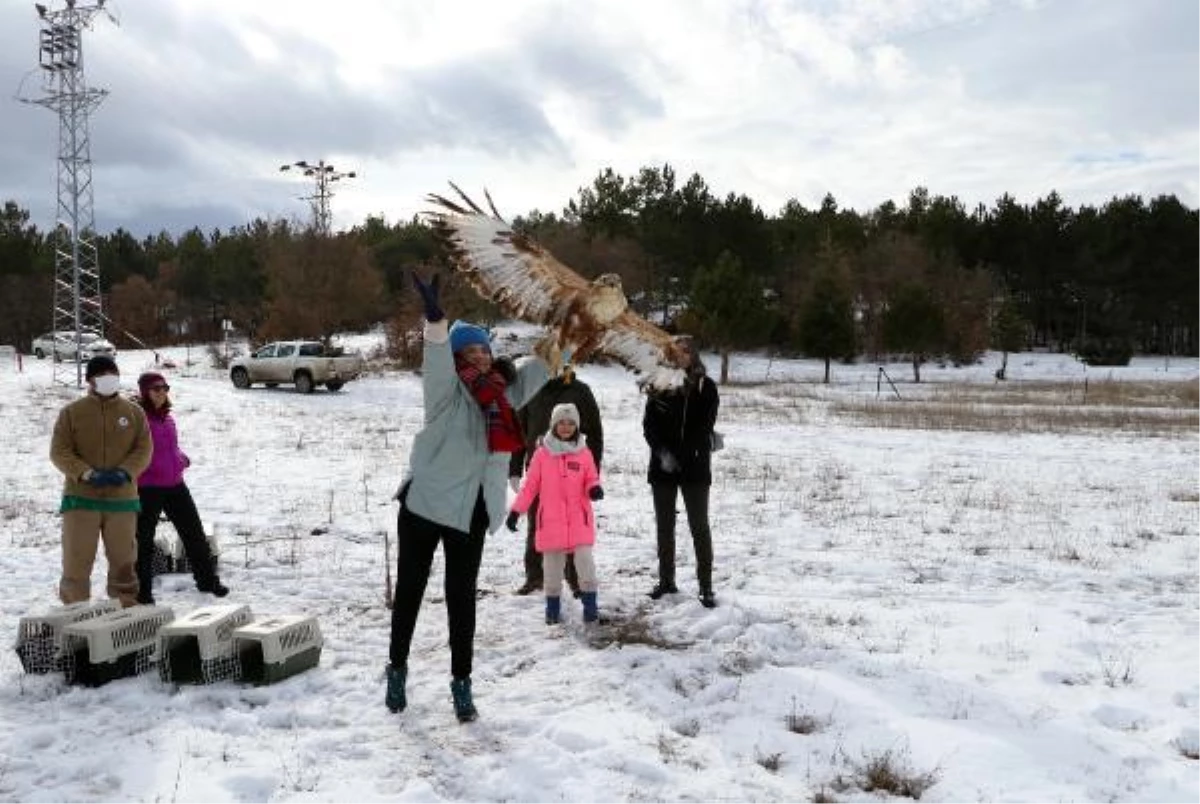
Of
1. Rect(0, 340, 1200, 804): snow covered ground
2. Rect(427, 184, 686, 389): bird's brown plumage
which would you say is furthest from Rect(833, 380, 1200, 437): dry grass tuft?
Rect(427, 184, 686, 389): bird's brown plumage

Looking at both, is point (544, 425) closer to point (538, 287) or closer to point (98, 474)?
point (538, 287)

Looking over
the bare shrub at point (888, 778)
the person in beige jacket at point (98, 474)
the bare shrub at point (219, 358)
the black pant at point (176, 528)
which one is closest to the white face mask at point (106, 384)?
the person in beige jacket at point (98, 474)

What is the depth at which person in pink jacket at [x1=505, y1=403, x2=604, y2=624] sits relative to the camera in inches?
228

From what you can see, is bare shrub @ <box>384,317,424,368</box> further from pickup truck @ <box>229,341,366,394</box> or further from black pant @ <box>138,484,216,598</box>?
black pant @ <box>138,484,216,598</box>

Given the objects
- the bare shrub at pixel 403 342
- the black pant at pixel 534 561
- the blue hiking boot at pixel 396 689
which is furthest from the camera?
the bare shrub at pixel 403 342

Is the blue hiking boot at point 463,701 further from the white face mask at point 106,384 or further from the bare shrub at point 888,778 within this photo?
the white face mask at point 106,384

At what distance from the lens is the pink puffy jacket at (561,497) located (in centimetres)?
582

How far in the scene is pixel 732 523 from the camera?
9.27 metres

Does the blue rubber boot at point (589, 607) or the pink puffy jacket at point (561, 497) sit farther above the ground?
the pink puffy jacket at point (561, 497)

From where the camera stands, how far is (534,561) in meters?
6.53

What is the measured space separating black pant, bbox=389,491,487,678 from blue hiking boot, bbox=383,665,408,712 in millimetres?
53

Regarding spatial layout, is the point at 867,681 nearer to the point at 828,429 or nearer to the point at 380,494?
the point at 380,494

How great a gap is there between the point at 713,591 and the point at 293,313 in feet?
120

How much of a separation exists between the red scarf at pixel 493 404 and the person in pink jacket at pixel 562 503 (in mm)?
1732
